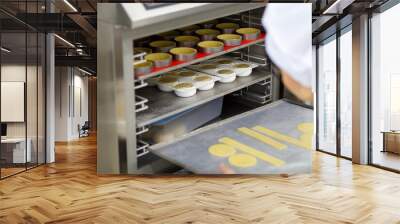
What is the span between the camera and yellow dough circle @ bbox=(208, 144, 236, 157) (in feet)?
19.0

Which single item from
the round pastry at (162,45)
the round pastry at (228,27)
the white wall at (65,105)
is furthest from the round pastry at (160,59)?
the white wall at (65,105)

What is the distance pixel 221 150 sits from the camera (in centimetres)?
582

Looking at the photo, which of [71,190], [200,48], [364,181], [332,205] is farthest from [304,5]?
[71,190]

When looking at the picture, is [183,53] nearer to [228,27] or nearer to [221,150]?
[228,27]

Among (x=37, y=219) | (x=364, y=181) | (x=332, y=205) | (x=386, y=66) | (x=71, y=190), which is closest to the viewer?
(x=37, y=219)

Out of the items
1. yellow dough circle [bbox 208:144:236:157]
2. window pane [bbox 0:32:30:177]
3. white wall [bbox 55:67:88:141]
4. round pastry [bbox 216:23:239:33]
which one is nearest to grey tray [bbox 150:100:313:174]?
yellow dough circle [bbox 208:144:236:157]

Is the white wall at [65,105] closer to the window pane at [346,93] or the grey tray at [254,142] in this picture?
the grey tray at [254,142]

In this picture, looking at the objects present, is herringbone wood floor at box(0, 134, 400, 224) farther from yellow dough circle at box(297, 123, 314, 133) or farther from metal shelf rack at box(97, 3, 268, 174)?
yellow dough circle at box(297, 123, 314, 133)

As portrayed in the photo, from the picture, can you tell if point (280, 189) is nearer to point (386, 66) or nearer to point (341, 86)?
point (386, 66)

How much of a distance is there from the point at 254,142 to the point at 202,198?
1673 millimetres

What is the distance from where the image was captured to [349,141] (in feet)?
26.6

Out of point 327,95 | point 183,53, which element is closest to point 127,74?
point 183,53

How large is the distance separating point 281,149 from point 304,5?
2251mm

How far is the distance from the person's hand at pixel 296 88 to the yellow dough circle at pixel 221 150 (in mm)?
1282
